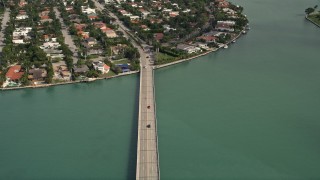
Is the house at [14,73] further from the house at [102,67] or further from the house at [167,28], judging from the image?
the house at [167,28]

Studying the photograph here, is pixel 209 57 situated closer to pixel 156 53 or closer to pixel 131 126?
pixel 156 53

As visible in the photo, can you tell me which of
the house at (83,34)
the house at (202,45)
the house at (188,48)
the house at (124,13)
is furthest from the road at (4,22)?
the house at (202,45)

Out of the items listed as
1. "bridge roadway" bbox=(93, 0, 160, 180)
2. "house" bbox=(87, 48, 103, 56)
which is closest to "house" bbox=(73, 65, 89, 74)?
"house" bbox=(87, 48, 103, 56)

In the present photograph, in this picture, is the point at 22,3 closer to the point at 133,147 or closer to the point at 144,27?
the point at 144,27

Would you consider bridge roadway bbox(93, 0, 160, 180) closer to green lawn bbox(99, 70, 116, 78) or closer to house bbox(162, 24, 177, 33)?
green lawn bbox(99, 70, 116, 78)

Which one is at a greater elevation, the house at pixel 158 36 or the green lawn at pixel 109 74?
the house at pixel 158 36

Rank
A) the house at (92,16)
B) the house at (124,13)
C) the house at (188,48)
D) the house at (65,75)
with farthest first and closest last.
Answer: the house at (124,13), the house at (92,16), the house at (188,48), the house at (65,75)
